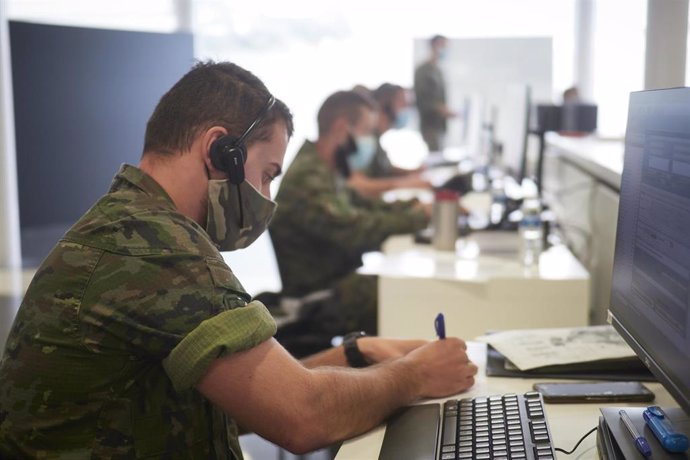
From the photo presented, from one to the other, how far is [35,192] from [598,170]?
3275 millimetres

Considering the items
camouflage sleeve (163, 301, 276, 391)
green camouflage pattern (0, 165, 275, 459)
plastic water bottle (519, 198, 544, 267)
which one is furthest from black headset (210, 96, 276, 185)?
plastic water bottle (519, 198, 544, 267)

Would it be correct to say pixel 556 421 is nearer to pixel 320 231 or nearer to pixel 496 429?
pixel 496 429

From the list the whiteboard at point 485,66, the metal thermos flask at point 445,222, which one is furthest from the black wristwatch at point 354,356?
the whiteboard at point 485,66

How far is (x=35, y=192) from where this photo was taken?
460cm

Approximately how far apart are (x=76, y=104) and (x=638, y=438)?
4.08 m

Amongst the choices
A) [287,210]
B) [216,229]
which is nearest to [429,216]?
[287,210]

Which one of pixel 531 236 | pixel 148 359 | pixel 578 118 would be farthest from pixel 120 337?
pixel 578 118

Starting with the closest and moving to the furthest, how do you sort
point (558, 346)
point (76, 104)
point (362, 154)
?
1. point (558, 346)
2. point (362, 154)
3. point (76, 104)

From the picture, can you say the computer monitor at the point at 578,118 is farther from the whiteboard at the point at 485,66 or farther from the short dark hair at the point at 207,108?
the short dark hair at the point at 207,108

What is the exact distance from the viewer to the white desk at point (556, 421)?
3.65 ft

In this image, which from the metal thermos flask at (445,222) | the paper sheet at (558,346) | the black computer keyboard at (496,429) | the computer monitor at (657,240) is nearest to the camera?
A: the computer monitor at (657,240)

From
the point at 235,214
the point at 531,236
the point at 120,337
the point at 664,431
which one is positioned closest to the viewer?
the point at 664,431

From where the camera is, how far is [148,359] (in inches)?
43.1

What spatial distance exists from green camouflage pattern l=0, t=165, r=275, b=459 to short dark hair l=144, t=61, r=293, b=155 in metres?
0.16
